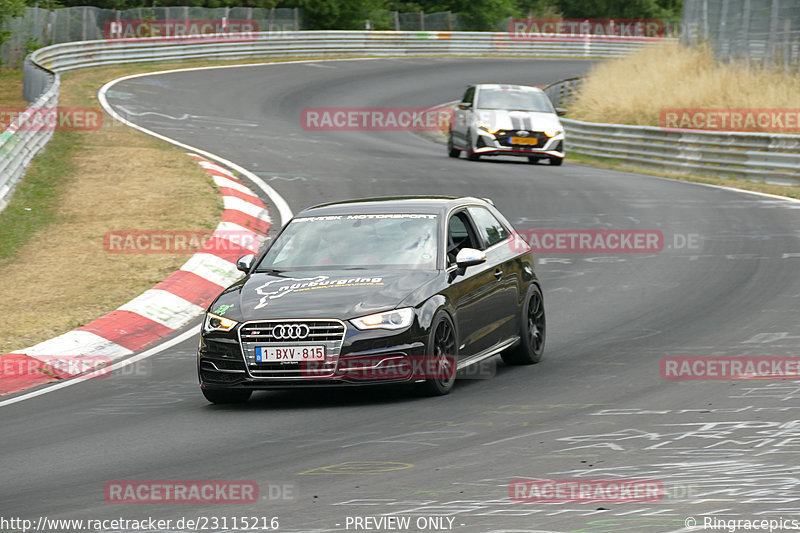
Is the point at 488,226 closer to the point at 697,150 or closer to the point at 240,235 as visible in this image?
the point at 240,235

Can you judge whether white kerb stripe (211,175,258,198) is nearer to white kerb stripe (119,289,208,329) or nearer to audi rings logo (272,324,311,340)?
white kerb stripe (119,289,208,329)

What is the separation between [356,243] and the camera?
10.4 meters

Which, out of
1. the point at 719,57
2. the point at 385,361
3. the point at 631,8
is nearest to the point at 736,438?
the point at 385,361

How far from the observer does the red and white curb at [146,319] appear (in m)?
11.3

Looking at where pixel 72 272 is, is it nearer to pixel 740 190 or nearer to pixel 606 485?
pixel 606 485

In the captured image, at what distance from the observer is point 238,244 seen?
16875 millimetres

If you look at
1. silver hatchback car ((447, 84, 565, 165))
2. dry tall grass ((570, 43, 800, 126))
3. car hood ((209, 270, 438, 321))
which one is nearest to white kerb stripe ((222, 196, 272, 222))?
car hood ((209, 270, 438, 321))

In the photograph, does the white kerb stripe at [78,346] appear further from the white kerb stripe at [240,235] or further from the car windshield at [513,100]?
the car windshield at [513,100]

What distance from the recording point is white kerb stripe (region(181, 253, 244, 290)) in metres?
15.1

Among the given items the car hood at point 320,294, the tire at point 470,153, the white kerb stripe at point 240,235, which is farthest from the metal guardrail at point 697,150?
the car hood at point 320,294

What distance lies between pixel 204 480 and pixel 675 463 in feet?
8.24

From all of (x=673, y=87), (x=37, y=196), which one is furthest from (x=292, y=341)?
(x=673, y=87)

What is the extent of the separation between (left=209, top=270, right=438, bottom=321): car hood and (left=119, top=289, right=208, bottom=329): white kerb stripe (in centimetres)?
344

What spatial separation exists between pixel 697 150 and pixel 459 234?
17833 mm
